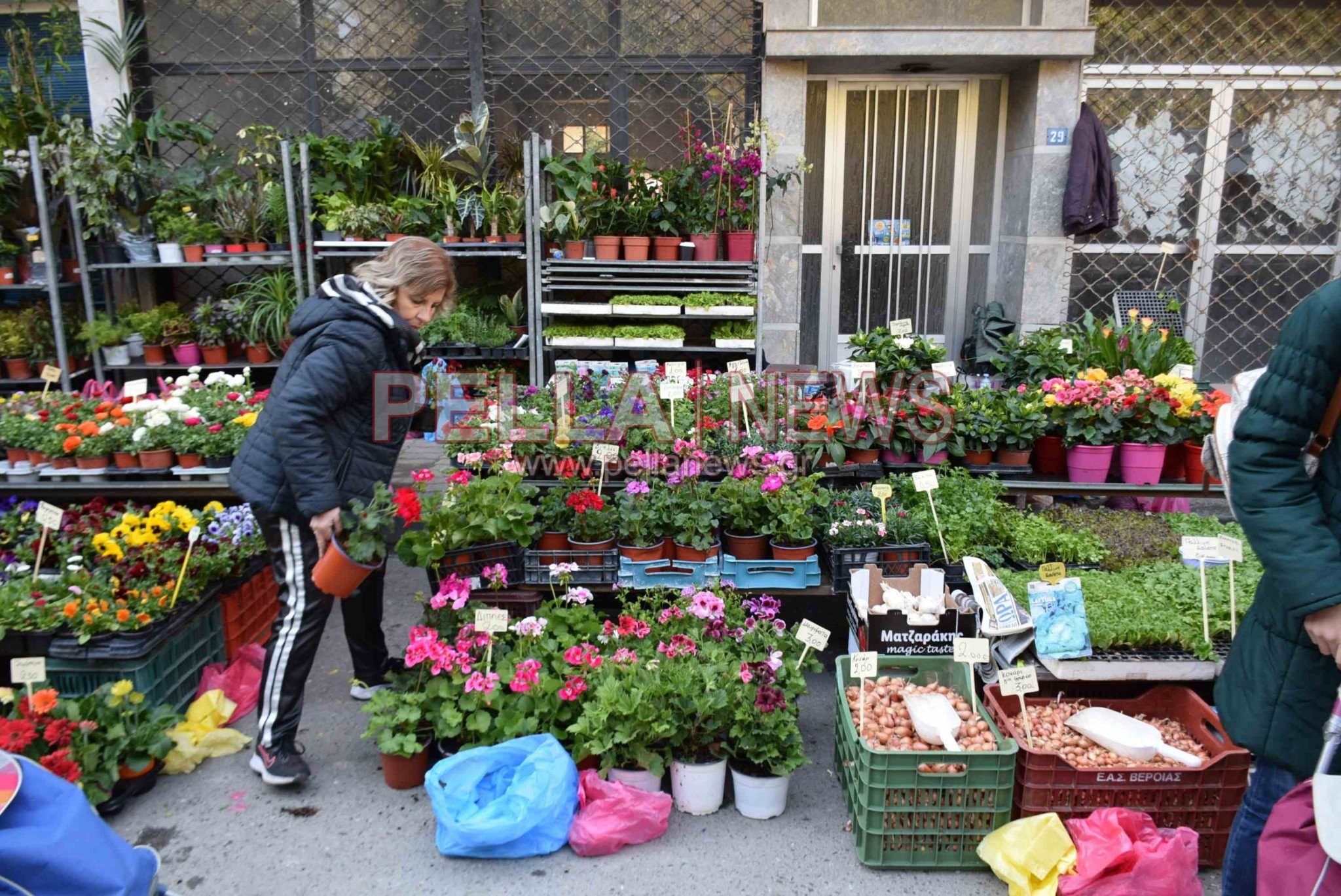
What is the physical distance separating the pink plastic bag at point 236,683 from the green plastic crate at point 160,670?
4 centimetres

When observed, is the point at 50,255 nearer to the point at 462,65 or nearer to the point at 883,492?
the point at 462,65

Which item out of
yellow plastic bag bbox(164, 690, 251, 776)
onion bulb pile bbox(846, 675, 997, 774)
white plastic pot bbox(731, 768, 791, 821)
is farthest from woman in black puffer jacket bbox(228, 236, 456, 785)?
onion bulb pile bbox(846, 675, 997, 774)

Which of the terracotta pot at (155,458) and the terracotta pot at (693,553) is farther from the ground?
the terracotta pot at (155,458)

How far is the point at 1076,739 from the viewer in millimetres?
3016

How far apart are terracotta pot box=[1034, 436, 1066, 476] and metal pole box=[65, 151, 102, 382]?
5645 millimetres

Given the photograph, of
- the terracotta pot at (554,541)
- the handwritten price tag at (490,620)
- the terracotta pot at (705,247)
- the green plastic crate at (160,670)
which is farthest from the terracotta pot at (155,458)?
the terracotta pot at (705,247)

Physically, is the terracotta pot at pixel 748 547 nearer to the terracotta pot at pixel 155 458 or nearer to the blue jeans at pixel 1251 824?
the blue jeans at pixel 1251 824

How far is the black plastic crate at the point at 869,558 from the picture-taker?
3.76 metres

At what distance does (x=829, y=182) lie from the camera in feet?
21.6

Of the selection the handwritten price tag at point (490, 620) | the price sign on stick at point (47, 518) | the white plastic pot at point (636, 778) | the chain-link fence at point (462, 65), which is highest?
the chain-link fence at point (462, 65)

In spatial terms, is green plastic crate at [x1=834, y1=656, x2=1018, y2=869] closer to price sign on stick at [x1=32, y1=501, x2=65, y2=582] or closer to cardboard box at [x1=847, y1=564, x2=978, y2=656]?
cardboard box at [x1=847, y1=564, x2=978, y2=656]

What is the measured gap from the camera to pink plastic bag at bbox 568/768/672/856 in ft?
9.36

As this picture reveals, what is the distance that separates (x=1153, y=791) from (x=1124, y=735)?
0.59 feet

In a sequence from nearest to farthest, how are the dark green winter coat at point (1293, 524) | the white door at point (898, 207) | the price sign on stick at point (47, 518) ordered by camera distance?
the dark green winter coat at point (1293, 524) → the price sign on stick at point (47, 518) → the white door at point (898, 207)
